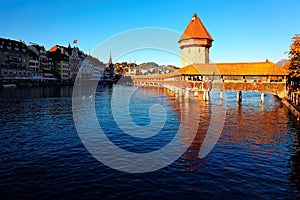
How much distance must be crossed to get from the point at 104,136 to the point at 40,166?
7.06 meters

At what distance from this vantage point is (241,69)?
55812mm

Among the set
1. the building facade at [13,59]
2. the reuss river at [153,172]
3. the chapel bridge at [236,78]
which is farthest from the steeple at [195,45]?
the reuss river at [153,172]

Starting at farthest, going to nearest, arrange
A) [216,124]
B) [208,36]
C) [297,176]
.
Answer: [208,36] < [216,124] < [297,176]

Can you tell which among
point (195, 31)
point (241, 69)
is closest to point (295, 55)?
point (241, 69)

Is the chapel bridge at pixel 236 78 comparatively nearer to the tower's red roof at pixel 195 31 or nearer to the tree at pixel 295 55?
the tree at pixel 295 55

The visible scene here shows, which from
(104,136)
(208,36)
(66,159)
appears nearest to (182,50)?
(208,36)

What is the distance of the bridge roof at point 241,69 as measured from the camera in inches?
2044

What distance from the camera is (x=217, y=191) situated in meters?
10.1

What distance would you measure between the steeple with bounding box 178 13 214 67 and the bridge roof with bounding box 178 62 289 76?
19.9 metres

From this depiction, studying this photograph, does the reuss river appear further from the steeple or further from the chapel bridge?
the steeple

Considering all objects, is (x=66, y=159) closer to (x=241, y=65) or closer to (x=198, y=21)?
(x=241, y=65)

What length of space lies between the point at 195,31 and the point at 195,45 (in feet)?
20.4

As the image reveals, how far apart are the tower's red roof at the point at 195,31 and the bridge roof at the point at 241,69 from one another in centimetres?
2622

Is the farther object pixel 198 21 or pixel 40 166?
pixel 198 21
